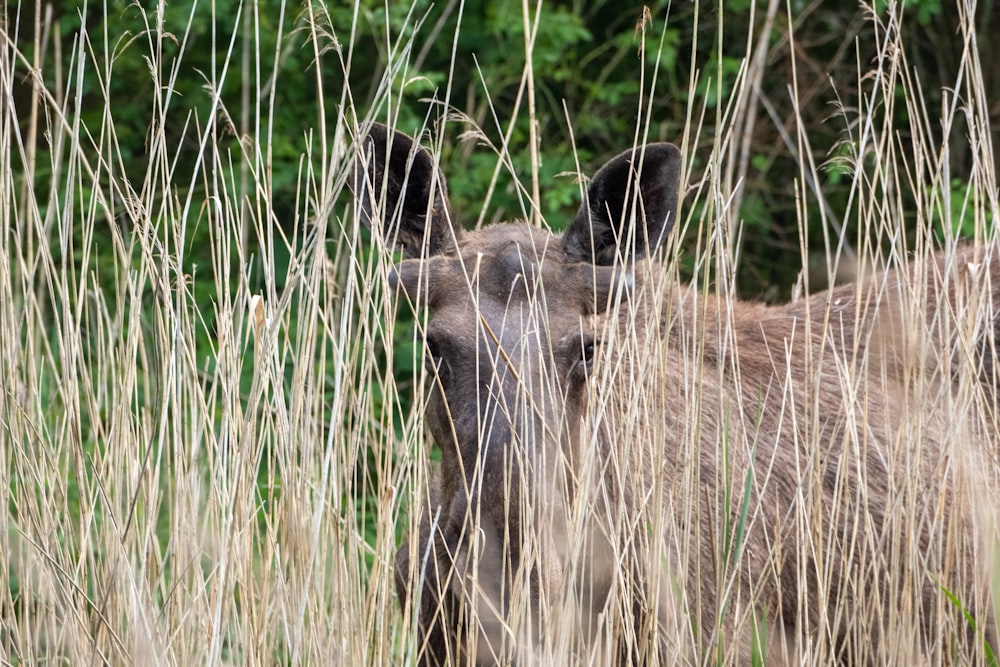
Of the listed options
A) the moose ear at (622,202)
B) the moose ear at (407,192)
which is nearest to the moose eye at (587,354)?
the moose ear at (622,202)

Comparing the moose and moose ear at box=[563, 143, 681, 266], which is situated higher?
moose ear at box=[563, 143, 681, 266]

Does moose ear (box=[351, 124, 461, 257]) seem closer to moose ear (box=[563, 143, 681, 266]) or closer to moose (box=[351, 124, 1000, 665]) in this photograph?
moose (box=[351, 124, 1000, 665])

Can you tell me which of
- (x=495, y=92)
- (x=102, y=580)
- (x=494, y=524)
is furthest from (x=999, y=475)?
(x=495, y=92)

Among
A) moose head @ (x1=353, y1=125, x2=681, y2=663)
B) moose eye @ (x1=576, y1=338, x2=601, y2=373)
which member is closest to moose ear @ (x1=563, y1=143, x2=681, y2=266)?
moose head @ (x1=353, y1=125, x2=681, y2=663)

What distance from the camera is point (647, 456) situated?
3732 millimetres

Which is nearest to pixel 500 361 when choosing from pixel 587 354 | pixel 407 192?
pixel 587 354

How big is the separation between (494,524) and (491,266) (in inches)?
32.4

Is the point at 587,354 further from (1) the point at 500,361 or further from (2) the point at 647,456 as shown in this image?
(2) the point at 647,456

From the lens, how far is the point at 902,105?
29.8 feet

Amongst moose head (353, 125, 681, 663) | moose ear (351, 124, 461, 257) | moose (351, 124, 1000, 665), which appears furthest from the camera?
moose ear (351, 124, 461, 257)

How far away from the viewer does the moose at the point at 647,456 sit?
9.12 ft

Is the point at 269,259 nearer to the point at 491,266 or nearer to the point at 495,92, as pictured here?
the point at 491,266

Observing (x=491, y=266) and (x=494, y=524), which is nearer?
(x=494, y=524)

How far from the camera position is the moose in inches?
109
